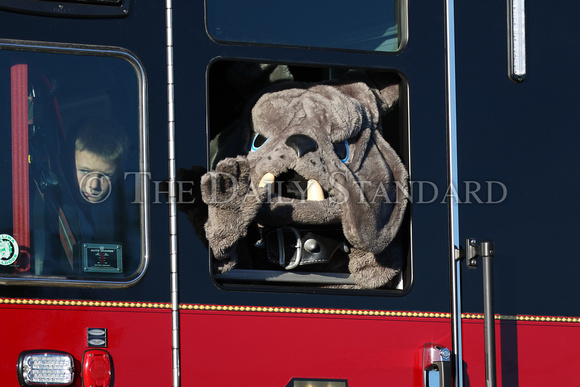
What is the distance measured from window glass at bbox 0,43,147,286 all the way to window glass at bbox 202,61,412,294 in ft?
0.93

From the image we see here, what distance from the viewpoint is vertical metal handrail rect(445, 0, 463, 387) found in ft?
11.9

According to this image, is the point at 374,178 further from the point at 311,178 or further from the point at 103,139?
the point at 103,139

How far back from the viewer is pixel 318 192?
359 centimetres

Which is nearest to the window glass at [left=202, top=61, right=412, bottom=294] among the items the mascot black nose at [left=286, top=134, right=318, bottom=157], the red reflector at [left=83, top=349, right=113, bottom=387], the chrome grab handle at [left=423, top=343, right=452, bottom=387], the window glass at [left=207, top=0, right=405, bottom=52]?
the mascot black nose at [left=286, top=134, right=318, bottom=157]

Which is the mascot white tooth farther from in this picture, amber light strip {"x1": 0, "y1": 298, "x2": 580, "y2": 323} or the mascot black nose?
amber light strip {"x1": 0, "y1": 298, "x2": 580, "y2": 323}

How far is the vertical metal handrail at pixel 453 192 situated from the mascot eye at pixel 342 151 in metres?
0.38

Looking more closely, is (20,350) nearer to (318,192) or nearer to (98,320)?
(98,320)

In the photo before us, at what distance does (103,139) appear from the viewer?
11.2 feet

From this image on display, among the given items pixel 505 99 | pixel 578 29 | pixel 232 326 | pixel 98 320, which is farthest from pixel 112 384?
pixel 578 29

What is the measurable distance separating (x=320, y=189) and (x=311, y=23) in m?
0.62

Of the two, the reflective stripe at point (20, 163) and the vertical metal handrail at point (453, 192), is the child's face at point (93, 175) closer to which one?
the reflective stripe at point (20, 163)

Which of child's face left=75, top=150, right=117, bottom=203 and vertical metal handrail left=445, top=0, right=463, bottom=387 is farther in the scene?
vertical metal handrail left=445, top=0, right=463, bottom=387

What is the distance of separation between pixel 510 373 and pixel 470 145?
2.84ft

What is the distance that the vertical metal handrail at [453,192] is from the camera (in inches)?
143
